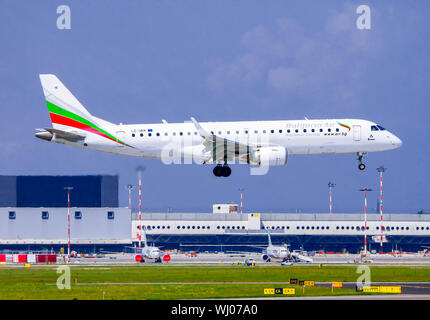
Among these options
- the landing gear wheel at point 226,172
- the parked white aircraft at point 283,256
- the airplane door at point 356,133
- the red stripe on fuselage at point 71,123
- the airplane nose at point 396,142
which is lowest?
the parked white aircraft at point 283,256

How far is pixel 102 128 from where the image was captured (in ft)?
233

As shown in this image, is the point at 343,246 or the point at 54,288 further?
the point at 343,246

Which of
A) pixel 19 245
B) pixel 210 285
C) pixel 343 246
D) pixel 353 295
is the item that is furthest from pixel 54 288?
pixel 343 246

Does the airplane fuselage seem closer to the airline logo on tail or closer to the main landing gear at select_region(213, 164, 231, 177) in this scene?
the airline logo on tail

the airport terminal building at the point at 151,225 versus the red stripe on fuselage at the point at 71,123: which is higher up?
the red stripe on fuselage at the point at 71,123

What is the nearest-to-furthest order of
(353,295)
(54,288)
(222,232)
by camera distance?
(353,295)
(54,288)
(222,232)

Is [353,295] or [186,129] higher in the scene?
[186,129]

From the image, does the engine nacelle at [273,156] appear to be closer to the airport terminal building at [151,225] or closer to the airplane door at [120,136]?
the airplane door at [120,136]

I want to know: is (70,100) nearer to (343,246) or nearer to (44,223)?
(44,223)

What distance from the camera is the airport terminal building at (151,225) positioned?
145125mm

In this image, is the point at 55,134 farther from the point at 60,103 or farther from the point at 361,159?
the point at 361,159

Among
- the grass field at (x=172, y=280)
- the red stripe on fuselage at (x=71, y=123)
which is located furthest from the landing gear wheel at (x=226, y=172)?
the red stripe on fuselage at (x=71, y=123)

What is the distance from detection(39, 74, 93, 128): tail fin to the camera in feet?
238
